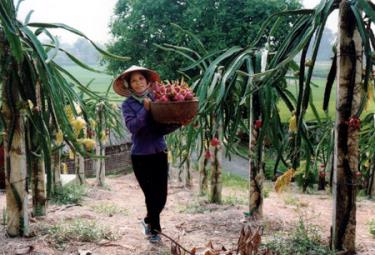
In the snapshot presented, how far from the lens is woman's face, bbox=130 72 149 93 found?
3.11 metres

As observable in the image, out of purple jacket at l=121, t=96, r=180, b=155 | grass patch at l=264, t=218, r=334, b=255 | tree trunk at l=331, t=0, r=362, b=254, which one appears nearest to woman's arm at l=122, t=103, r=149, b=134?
purple jacket at l=121, t=96, r=180, b=155

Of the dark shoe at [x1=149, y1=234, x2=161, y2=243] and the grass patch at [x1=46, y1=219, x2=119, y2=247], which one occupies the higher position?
A: the grass patch at [x1=46, y1=219, x2=119, y2=247]

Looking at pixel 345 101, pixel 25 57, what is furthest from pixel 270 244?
pixel 25 57

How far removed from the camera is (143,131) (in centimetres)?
307

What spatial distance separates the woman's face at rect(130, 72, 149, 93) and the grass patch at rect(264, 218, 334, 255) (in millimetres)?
1330

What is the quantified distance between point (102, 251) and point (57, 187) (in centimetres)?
234

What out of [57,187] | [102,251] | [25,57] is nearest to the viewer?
[25,57]

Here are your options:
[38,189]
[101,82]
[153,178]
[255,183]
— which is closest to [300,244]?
[255,183]

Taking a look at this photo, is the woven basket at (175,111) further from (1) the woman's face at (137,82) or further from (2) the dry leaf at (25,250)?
(2) the dry leaf at (25,250)

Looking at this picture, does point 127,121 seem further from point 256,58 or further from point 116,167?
point 116,167

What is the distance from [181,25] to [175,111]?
11.6 m

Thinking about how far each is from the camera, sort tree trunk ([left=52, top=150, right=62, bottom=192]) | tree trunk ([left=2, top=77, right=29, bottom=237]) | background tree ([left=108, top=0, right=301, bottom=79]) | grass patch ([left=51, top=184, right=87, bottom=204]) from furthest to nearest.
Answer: background tree ([left=108, top=0, right=301, bottom=79])
tree trunk ([left=52, top=150, right=62, bottom=192])
grass patch ([left=51, top=184, right=87, bottom=204])
tree trunk ([left=2, top=77, right=29, bottom=237])

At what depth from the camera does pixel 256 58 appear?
354 cm

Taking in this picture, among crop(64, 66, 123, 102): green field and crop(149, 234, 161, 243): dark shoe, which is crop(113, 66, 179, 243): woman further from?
crop(64, 66, 123, 102): green field
